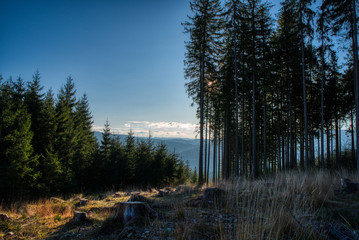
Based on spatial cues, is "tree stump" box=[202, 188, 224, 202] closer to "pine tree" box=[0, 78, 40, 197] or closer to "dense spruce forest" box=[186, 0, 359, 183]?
"dense spruce forest" box=[186, 0, 359, 183]

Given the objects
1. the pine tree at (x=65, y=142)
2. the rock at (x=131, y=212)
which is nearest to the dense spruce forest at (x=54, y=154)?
the pine tree at (x=65, y=142)

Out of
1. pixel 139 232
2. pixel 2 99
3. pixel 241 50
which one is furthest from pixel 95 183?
pixel 241 50

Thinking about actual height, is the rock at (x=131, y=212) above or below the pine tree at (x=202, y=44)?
below

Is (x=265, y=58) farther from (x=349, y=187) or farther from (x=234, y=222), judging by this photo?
(x=234, y=222)

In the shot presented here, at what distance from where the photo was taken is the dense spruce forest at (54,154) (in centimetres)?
1177

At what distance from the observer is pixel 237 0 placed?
13.2 m

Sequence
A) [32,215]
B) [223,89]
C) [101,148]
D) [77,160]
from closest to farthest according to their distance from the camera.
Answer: [32,215], [223,89], [77,160], [101,148]

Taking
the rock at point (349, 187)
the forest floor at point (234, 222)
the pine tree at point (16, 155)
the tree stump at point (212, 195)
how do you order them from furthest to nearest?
the pine tree at point (16, 155) < the rock at point (349, 187) < the tree stump at point (212, 195) < the forest floor at point (234, 222)

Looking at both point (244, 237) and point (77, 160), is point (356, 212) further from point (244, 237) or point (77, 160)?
point (77, 160)

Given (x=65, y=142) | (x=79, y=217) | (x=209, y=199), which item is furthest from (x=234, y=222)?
(x=65, y=142)

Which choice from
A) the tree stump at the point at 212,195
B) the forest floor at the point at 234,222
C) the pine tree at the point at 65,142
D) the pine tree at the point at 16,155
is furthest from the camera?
the pine tree at the point at 65,142

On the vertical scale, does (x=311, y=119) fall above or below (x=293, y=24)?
below

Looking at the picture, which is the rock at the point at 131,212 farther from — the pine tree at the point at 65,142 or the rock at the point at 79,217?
the pine tree at the point at 65,142

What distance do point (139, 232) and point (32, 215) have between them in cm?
655
